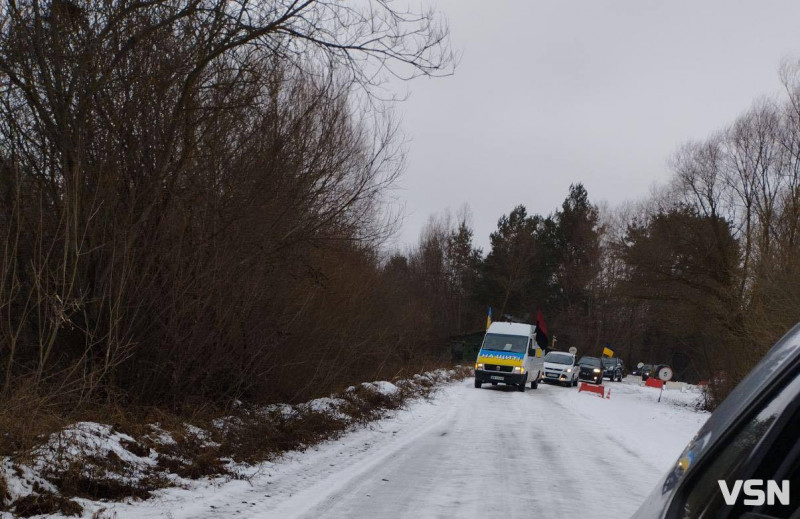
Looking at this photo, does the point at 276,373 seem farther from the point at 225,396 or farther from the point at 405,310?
the point at 405,310

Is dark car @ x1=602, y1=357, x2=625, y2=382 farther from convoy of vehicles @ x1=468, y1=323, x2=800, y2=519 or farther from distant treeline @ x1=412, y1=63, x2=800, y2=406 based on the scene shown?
convoy of vehicles @ x1=468, y1=323, x2=800, y2=519

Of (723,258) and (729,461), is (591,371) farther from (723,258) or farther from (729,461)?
(729,461)

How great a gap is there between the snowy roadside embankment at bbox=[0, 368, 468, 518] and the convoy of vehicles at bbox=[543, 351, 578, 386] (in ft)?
87.3

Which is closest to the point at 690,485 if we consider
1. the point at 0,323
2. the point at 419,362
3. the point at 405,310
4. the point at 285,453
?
the point at 0,323

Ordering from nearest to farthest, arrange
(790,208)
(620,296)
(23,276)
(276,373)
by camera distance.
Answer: (23,276), (276,373), (790,208), (620,296)

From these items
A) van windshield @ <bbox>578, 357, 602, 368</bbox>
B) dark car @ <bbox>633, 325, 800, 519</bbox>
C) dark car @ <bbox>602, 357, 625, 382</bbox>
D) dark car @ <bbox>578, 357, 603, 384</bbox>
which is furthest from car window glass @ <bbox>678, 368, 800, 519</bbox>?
dark car @ <bbox>602, 357, 625, 382</bbox>

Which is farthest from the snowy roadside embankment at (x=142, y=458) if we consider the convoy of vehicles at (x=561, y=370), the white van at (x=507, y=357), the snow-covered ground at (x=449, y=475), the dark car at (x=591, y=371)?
the dark car at (x=591, y=371)

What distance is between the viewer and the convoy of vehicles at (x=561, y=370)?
37247 mm

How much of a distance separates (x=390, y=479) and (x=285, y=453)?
2235mm

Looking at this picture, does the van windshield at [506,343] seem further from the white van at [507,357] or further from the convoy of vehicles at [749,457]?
the convoy of vehicles at [749,457]

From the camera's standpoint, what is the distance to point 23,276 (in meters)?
9.05

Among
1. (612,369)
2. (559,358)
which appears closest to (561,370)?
(559,358)

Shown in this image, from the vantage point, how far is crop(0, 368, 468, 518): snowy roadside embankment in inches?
228

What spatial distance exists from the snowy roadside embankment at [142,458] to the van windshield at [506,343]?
17352 mm
